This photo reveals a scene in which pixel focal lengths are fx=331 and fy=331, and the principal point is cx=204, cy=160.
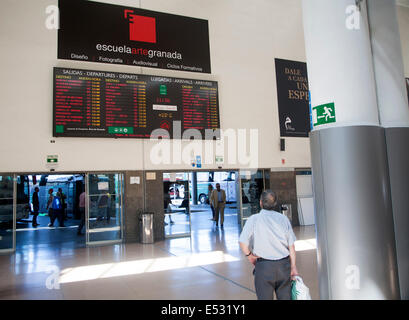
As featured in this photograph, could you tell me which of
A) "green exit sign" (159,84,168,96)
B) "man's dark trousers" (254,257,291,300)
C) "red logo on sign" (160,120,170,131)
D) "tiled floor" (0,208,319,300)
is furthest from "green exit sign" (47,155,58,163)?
"man's dark trousers" (254,257,291,300)

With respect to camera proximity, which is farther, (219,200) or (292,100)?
(219,200)

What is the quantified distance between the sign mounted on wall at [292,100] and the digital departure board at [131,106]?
2.61 m

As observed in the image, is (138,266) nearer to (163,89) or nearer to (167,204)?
(167,204)

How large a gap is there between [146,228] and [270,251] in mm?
6524

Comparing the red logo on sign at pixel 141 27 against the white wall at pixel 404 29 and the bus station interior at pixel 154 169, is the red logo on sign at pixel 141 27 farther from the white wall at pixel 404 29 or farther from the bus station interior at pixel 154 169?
the white wall at pixel 404 29

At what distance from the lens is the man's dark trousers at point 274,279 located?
9.21 ft

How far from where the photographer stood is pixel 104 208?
916cm

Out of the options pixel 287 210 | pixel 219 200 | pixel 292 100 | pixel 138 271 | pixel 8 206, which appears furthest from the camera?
pixel 219 200

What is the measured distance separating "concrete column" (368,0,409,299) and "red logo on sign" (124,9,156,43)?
7045mm

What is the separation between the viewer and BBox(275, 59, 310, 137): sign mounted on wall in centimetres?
1115

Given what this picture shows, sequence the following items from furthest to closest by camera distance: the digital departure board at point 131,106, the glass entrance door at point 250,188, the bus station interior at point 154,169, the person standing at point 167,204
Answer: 1. the glass entrance door at point 250,188
2. the person standing at point 167,204
3. the digital departure board at point 131,106
4. the bus station interior at point 154,169

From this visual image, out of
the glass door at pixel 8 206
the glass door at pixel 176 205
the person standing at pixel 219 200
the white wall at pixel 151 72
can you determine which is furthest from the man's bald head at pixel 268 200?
the person standing at pixel 219 200

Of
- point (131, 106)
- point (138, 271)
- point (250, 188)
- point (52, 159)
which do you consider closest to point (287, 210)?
point (250, 188)

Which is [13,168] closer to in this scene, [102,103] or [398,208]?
[102,103]
